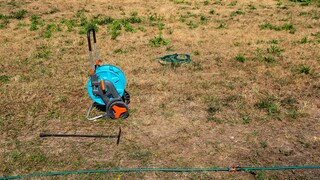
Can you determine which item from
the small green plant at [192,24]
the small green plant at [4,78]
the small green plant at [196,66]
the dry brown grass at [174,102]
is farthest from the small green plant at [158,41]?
the small green plant at [4,78]

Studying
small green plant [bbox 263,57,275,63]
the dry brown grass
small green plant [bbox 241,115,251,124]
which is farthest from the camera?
small green plant [bbox 263,57,275,63]

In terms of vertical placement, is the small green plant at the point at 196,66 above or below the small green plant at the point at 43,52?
below

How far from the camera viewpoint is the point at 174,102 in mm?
6867

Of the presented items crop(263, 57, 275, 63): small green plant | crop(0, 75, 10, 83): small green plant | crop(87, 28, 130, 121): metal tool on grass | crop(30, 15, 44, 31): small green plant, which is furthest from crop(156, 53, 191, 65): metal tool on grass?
crop(30, 15, 44, 31): small green plant

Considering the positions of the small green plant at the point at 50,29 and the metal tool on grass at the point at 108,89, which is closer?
the metal tool on grass at the point at 108,89

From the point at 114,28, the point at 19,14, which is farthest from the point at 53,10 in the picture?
the point at 114,28

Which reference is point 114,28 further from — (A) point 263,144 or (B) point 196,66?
(A) point 263,144

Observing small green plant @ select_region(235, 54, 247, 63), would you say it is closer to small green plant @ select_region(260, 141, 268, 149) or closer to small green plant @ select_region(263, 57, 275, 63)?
small green plant @ select_region(263, 57, 275, 63)

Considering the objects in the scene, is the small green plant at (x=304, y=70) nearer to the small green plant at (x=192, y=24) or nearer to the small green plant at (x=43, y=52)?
the small green plant at (x=192, y=24)

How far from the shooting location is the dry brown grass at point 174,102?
509 centimetres

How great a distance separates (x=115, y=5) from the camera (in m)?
18.3

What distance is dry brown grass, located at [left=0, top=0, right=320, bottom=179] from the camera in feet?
16.7

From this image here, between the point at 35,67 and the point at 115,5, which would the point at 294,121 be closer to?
the point at 35,67

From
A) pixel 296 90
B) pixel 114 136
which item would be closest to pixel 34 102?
pixel 114 136
